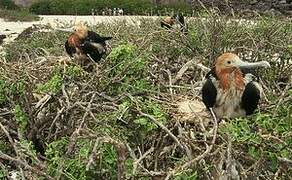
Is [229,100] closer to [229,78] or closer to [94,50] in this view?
[229,78]

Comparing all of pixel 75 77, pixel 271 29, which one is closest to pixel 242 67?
pixel 75 77

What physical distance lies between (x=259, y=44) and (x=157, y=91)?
0.93 m

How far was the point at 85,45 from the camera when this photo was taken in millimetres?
3324

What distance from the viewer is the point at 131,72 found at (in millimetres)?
2559

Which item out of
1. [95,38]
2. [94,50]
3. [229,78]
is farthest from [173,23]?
[229,78]

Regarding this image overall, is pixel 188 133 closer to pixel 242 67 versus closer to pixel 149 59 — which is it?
pixel 242 67

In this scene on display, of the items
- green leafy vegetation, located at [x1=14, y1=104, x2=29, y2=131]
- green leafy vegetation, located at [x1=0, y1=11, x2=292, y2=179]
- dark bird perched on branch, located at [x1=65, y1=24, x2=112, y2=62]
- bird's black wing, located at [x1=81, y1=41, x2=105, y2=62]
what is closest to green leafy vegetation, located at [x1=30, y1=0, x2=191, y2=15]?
dark bird perched on branch, located at [x1=65, y1=24, x2=112, y2=62]

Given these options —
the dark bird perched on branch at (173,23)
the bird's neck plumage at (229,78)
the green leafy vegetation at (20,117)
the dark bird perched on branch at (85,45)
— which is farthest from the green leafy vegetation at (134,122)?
the dark bird perched on branch at (173,23)

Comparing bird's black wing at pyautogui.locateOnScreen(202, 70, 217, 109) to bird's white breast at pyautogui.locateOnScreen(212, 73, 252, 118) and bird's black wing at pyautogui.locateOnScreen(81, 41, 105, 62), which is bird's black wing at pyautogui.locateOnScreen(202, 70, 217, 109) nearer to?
bird's white breast at pyautogui.locateOnScreen(212, 73, 252, 118)

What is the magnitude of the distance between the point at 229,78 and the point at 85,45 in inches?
45.3

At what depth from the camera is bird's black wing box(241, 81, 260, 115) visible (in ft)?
7.43

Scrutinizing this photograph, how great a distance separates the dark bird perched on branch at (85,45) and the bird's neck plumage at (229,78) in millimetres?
959

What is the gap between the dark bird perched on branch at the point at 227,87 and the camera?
2326 mm

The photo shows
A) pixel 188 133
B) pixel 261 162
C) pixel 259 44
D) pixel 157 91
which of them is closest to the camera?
pixel 261 162
